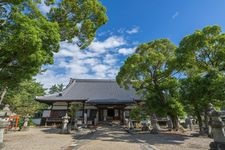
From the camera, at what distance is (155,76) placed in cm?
1744

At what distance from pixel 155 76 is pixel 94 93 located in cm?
1412

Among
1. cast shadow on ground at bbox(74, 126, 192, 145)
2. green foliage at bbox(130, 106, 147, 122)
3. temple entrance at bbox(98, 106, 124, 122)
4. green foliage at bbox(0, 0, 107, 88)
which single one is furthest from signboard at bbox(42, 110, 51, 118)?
green foliage at bbox(0, 0, 107, 88)

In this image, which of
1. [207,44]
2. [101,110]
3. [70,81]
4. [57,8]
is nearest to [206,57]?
[207,44]

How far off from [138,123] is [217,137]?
15.1m

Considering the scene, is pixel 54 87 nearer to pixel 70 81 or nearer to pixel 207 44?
pixel 70 81

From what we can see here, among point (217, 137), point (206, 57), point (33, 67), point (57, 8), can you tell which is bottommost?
point (217, 137)

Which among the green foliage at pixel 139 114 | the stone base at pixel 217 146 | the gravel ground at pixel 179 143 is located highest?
the green foliage at pixel 139 114

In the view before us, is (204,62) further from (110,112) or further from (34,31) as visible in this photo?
(110,112)

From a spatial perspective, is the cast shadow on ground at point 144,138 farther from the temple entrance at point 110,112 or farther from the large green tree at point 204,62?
the temple entrance at point 110,112

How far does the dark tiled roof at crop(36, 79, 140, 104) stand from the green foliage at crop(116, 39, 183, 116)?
8971mm

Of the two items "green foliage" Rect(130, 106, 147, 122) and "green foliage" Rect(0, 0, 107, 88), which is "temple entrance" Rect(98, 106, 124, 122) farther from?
"green foliage" Rect(0, 0, 107, 88)

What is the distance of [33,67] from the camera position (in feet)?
26.5

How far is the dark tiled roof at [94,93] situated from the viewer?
85.4 ft

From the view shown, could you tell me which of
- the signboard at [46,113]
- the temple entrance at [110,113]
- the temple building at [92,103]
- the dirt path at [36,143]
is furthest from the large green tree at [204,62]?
the signboard at [46,113]
